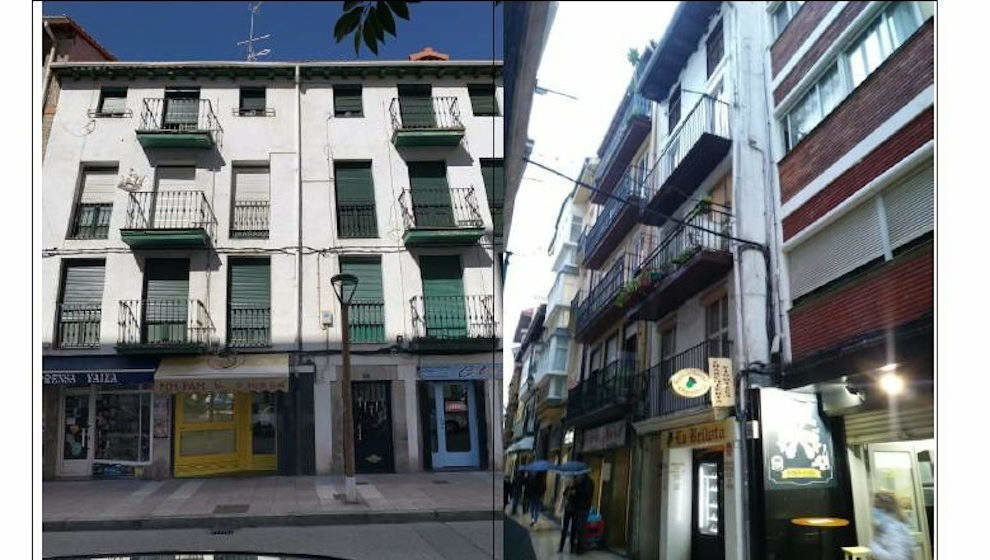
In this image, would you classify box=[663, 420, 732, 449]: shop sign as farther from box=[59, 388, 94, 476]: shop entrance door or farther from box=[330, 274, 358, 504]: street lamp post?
box=[59, 388, 94, 476]: shop entrance door

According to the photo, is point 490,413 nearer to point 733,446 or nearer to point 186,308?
point 733,446

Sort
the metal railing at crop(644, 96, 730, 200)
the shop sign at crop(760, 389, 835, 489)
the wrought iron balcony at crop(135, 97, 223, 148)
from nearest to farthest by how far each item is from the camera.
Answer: the shop sign at crop(760, 389, 835, 489) → the metal railing at crop(644, 96, 730, 200) → the wrought iron balcony at crop(135, 97, 223, 148)

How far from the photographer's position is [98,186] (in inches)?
52.6

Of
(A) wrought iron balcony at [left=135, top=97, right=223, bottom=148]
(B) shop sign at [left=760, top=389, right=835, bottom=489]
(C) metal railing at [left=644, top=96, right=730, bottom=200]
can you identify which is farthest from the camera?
(A) wrought iron balcony at [left=135, top=97, right=223, bottom=148]

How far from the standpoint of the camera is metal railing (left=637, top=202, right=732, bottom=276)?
1.19m

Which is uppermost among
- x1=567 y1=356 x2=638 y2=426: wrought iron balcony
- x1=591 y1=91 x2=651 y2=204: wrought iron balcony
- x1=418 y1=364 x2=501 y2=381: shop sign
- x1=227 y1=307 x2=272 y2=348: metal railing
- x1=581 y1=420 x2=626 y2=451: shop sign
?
x1=591 y1=91 x2=651 y2=204: wrought iron balcony

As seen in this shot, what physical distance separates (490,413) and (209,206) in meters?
0.62

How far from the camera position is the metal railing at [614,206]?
1.29 metres

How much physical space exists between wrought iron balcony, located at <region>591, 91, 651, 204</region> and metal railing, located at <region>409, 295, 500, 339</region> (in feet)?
0.91

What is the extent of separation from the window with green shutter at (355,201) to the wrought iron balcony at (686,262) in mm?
500

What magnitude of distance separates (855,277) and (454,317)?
2.16 ft

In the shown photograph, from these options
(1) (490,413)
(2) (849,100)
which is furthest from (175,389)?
(2) (849,100)

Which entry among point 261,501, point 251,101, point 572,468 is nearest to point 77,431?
point 261,501

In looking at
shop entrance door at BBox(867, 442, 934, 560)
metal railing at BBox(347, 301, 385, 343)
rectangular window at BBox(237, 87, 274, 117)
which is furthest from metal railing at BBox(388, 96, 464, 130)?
shop entrance door at BBox(867, 442, 934, 560)
